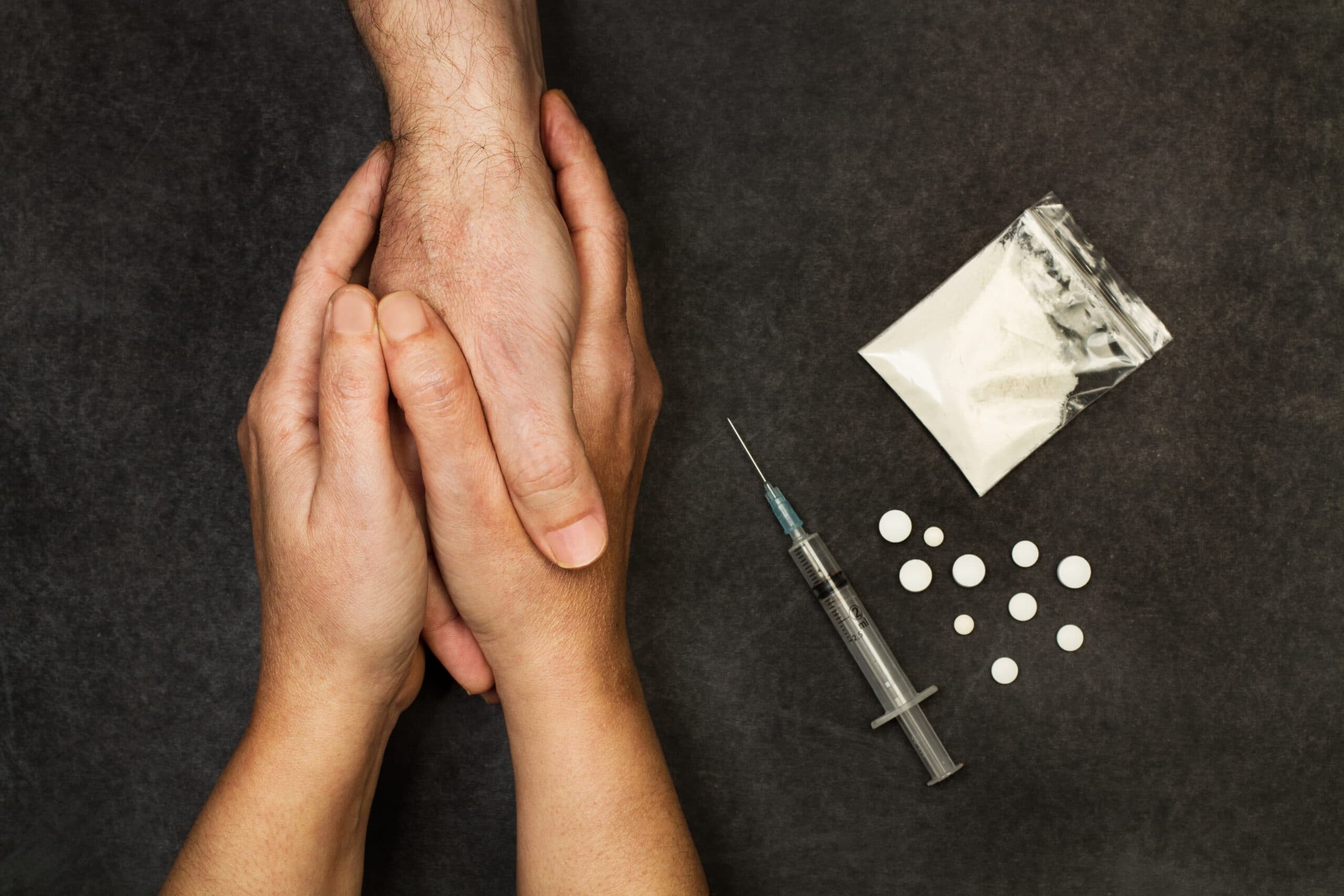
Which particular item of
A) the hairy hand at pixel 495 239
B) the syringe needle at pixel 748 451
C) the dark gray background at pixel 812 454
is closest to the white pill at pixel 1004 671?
the dark gray background at pixel 812 454

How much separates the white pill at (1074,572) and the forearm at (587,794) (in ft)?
1.73

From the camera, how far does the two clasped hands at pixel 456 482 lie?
755mm

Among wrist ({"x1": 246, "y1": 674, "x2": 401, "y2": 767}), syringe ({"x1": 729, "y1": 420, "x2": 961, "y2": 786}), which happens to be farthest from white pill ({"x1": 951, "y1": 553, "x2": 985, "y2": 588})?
wrist ({"x1": 246, "y1": 674, "x2": 401, "y2": 767})

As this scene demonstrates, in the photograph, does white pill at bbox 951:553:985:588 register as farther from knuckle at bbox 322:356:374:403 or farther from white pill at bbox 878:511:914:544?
knuckle at bbox 322:356:374:403

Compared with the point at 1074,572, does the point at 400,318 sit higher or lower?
higher

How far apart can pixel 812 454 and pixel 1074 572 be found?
34 cm

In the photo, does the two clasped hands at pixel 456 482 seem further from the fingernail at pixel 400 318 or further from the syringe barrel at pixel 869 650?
the syringe barrel at pixel 869 650

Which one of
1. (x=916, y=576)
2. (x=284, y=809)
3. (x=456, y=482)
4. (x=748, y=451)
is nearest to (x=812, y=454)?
(x=748, y=451)

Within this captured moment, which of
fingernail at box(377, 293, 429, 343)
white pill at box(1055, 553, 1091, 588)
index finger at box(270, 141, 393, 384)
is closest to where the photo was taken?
fingernail at box(377, 293, 429, 343)

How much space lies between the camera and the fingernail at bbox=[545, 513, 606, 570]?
78cm

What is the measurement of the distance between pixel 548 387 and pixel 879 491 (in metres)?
0.43

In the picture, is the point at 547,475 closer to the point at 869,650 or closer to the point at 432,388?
the point at 432,388

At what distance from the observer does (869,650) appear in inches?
37.1

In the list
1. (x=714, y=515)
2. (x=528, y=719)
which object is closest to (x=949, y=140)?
(x=714, y=515)
